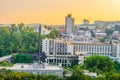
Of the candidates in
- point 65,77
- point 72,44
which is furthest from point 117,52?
point 65,77

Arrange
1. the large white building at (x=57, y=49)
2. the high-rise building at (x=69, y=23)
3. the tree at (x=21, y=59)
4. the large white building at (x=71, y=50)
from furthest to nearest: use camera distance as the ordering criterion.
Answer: the high-rise building at (x=69, y=23) → the large white building at (x=57, y=49) → the large white building at (x=71, y=50) → the tree at (x=21, y=59)

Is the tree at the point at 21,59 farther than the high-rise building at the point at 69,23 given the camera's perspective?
No

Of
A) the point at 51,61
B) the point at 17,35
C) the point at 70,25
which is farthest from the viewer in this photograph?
the point at 70,25

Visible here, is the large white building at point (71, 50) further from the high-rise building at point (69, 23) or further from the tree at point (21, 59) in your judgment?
the high-rise building at point (69, 23)

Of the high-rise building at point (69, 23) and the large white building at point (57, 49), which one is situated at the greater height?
the high-rise building at point (69, 23)

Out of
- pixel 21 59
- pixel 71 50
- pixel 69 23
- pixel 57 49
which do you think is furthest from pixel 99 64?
pixel 69 23

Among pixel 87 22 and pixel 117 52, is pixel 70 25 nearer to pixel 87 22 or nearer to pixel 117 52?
pixel 87 22

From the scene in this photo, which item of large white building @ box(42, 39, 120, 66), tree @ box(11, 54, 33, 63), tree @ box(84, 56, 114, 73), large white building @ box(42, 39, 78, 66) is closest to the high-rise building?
large white building @ box(42, 39, 120, 66)

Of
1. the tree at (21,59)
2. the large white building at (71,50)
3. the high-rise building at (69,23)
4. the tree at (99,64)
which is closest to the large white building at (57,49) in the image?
the large white building at (71,50)

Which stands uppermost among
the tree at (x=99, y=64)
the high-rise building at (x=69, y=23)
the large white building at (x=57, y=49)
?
the high-rise building at (x=69, y=23)
